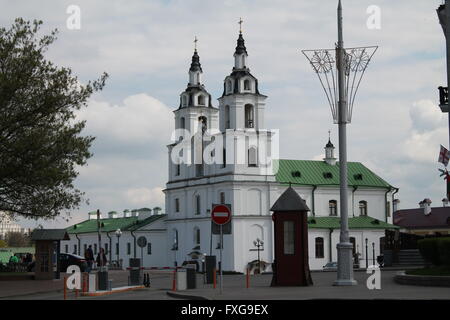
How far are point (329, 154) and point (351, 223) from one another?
36.9 feet

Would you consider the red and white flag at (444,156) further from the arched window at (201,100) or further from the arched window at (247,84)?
the arched window at (201,100)

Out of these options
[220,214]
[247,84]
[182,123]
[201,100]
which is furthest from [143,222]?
[220,214]

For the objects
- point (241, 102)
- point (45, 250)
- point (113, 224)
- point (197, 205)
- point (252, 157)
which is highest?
point (241, 102)

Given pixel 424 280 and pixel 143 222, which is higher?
pixel 143 222

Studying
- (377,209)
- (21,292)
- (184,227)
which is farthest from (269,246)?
(21,292)

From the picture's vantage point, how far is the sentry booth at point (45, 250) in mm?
39969

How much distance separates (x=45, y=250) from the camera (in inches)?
1586

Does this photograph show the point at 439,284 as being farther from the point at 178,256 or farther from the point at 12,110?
the point at 178,256

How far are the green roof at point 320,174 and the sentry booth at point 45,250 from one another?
52.0 meters

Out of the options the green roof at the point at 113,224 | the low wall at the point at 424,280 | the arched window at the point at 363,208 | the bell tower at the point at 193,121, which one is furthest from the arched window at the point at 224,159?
the low wall at the point at 424,280

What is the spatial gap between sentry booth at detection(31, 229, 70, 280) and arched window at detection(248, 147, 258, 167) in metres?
46.6

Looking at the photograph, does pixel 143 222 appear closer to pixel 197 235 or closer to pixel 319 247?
pixel 197 235

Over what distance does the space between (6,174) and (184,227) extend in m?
57.7

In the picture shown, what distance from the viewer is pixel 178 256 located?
306ft
